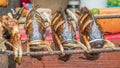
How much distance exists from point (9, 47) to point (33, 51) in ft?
0.40

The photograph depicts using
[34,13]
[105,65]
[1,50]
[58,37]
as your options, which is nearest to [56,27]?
[58,37]

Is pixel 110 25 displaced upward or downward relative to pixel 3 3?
Answer: downward

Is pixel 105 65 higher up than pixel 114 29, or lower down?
lower down

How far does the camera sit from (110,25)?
3.26 m

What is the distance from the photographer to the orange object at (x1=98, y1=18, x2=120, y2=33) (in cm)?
323

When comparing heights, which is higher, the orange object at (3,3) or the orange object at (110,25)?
the orange object at (3,3)

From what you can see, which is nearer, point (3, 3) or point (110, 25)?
point (110, 25)

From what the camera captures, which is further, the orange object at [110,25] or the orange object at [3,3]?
the orange object at [3,3]

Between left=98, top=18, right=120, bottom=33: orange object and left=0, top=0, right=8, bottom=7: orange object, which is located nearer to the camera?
left=98, top=18, right=120, bottom=33: orange object

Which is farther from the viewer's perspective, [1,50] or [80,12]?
[80,12]

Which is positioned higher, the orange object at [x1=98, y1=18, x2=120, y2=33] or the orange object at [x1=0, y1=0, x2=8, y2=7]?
the orange object at [x1=0, y1=0, x2=8, y2=7]

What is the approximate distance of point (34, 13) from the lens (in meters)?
1.76

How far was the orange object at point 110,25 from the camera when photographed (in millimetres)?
3227

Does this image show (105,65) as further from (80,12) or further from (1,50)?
(1,50)
